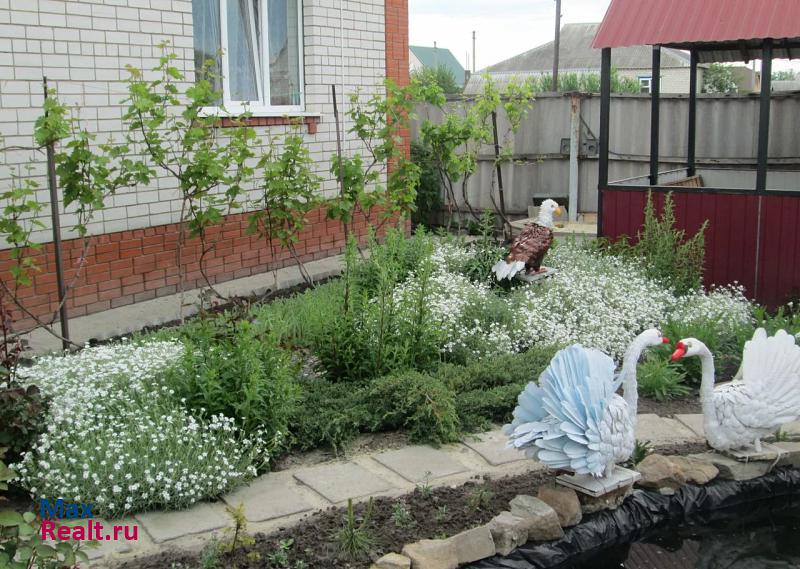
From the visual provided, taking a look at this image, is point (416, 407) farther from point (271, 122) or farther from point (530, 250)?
point (271, 122)

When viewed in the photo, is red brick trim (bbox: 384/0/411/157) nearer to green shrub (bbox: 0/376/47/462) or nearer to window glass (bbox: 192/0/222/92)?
window glass (bbox: 192/0/222/92)

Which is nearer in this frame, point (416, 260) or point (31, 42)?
point (31, 42)

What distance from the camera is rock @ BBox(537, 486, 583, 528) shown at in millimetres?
4133

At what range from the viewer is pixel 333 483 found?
4.38 meters

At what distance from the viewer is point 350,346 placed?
18.1 ft

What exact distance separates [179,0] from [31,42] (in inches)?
64.1

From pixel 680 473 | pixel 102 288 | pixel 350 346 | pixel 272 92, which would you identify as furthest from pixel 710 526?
pixel 272 92

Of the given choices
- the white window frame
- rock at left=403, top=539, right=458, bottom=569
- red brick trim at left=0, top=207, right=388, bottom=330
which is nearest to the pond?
rock at left=403, top=539, right=458, bottom=569

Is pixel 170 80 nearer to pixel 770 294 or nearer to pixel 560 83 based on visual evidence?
pixel 770 294

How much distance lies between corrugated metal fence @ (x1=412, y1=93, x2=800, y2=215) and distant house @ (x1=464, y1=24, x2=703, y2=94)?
2721 cm

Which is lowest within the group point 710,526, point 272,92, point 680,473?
point 710,526

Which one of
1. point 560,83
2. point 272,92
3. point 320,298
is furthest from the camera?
point 560,83

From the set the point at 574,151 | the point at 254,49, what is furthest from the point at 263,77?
the point at 574,151

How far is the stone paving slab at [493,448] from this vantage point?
473cm
